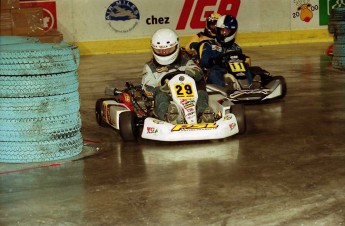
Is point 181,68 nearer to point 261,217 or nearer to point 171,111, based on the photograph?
point 171,111

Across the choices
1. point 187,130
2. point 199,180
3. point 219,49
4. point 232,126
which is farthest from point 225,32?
point 199,180

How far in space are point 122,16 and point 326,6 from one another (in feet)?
14.2

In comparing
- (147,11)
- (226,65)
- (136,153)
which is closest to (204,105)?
(136,153)

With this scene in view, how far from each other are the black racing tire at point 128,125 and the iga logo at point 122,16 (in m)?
9.51

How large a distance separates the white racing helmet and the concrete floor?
3.01 feet

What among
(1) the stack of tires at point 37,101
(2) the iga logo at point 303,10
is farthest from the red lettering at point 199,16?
(1) the stack of tires at point 37,101

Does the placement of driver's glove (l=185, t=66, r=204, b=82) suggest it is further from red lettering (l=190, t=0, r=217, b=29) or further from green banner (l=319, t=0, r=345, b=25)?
green banner (l=319, t=0, r=345, b=25)

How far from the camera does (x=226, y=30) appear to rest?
10.1 meters

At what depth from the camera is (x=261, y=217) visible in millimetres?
5062

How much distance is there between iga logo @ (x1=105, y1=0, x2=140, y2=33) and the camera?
1683 cm

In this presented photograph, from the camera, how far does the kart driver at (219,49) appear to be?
998cm

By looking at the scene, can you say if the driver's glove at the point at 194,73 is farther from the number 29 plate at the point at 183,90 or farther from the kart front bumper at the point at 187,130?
the kart front bumper at the point at 187,130

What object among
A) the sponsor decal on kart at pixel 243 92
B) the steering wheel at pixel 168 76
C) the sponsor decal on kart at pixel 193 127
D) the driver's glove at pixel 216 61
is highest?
the steering wheel at pixel 168 76

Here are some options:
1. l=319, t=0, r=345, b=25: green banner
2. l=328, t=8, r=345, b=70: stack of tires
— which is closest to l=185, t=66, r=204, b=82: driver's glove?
l=328, t=8, r=345, b=70: stack of tires
